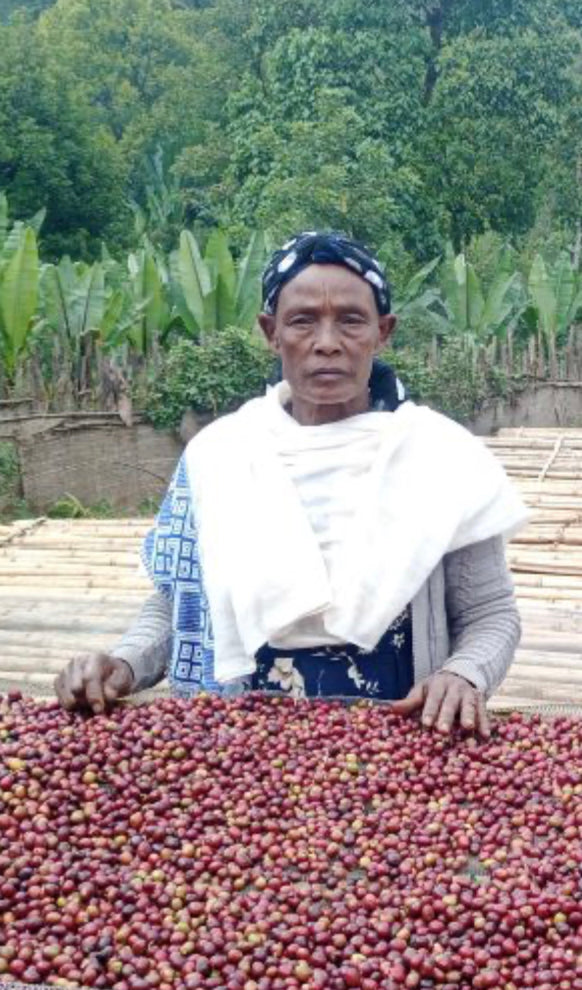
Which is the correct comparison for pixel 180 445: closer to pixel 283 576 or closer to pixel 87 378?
pixel 87 378

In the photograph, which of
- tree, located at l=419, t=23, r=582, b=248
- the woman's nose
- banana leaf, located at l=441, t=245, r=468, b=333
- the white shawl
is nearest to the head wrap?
the woman's nose

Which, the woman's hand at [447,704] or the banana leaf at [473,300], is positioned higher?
the banana leaf at [473,300]

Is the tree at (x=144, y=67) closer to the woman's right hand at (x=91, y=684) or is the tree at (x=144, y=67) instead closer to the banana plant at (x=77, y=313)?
the banana plant at (x=77, y=313)

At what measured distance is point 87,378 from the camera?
37.8ft

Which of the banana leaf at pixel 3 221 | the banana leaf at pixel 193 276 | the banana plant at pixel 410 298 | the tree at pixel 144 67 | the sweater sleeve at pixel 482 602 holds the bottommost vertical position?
the sweater sleeve at pixel 482 602

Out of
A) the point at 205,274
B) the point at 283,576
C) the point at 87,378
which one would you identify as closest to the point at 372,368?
the point at 283,576

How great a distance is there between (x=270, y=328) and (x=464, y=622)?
2.27 feet

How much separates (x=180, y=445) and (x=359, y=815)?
10.2m

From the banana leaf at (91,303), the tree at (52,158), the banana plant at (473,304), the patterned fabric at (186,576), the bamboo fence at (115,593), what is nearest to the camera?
the patterned fabric at (186,576)

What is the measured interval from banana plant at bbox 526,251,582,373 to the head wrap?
12.7m

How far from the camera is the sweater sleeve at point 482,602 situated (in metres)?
2.55

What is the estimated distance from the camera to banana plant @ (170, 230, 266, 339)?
12203 mm

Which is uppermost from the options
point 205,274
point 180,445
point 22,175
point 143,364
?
point 22,175

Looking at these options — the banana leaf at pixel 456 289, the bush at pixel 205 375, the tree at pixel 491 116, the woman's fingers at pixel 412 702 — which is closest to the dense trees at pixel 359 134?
the tree at pixel 491 116
